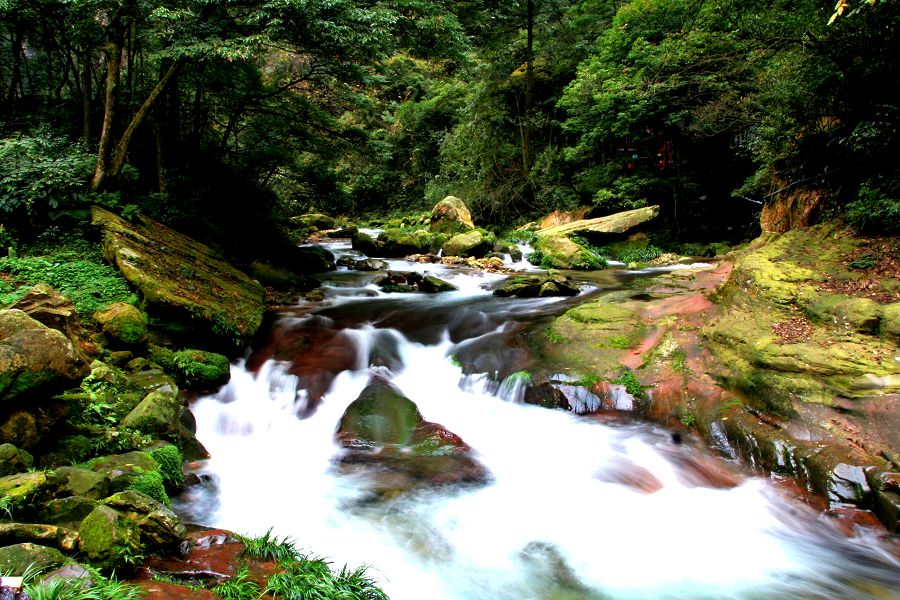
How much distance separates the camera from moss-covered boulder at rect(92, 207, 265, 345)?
7.11 metres

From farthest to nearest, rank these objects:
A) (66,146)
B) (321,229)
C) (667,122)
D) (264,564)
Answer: (321,229), (667,122), (66,146), (264,564)

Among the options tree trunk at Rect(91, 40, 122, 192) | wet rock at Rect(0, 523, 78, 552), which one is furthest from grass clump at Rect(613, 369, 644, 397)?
tree trunk at Rect(91, 40, 122, 192)

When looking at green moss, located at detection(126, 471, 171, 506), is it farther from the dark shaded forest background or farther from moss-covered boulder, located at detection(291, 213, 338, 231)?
moss-covered boulder, located at detection(291, 213, 338, 231)

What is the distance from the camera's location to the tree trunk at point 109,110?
8.23m

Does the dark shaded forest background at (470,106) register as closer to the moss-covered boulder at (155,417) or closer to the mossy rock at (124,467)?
the moss-covered boulder at (155,417)

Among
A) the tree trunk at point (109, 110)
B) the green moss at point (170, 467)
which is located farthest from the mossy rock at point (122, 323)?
the tree trunk at point (109, 110)

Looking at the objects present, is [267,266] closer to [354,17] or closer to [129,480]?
[354,17]

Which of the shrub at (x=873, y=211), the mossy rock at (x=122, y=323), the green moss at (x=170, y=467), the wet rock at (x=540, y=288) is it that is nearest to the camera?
the green moss at (x=170, y=467)

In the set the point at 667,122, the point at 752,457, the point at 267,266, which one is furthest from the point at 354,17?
the point at 667,122

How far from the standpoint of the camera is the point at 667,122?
1752 centimetres

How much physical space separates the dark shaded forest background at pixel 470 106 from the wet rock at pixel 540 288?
4.61m

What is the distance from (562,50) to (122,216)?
21.3 meters

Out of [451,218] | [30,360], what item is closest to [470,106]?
[451,218]

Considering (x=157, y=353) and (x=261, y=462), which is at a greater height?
(x=157, y=353)
